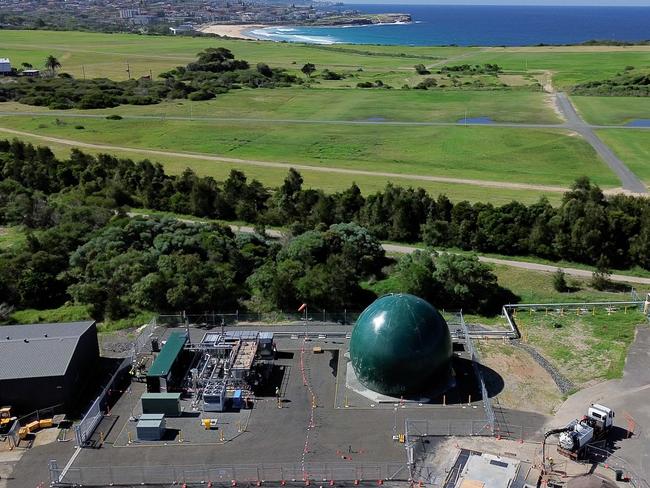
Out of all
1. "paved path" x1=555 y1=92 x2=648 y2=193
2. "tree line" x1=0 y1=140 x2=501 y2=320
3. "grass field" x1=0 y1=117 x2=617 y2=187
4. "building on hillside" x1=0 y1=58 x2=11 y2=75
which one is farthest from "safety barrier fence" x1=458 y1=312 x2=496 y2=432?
"building on hillside" x1=0 y1=58 x2=11 y2=75

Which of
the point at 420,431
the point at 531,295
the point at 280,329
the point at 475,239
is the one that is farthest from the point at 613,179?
the point at 420,431

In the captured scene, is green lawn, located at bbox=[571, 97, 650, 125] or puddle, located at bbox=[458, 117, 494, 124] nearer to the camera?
green lawn, located at bbox=[571, 97, 650, 125]

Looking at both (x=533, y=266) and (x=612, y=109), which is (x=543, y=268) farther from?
(x=612, y=109)

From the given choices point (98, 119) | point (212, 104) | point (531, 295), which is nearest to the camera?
point (531, 295)

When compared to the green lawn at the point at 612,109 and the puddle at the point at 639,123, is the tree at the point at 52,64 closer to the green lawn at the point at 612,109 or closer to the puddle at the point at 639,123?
the green lawn at the point at 612,109

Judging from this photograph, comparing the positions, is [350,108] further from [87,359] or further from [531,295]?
[87,359]

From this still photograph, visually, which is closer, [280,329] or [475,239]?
[280,329]

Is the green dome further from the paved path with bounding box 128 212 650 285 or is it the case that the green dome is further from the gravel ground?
the paved path with bounding box 128 212 650 285

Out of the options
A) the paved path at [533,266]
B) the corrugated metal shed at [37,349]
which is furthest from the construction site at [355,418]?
the paved path at [533,266]
